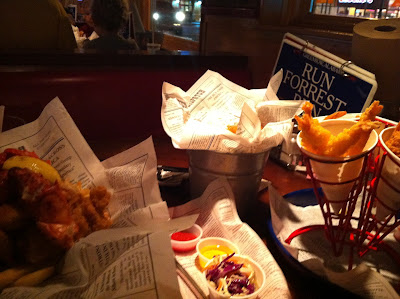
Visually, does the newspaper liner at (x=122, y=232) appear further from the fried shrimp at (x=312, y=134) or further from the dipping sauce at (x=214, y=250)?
the fried shrimp at (x=312, y=134)

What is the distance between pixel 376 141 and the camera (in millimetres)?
618

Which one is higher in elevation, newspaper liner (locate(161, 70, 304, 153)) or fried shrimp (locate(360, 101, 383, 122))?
fried shrimp (locate(360, 101, 383, 122))

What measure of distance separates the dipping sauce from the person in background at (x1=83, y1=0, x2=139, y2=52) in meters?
2.53

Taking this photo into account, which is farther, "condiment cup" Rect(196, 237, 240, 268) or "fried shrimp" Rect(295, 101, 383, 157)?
"condiment cup" Rect(196, 237, 240, 268)

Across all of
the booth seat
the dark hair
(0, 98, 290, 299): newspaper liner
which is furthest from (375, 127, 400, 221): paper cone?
the dark hair

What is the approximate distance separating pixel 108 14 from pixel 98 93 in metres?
1.52

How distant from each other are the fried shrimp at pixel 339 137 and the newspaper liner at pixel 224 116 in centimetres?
18

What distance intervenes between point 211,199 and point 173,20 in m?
8.69

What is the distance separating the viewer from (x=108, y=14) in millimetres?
2928

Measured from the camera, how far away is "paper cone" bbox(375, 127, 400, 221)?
577mm

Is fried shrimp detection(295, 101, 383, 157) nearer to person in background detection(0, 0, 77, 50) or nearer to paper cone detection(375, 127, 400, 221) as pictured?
paper cone detection(375, 127, 400, 221)

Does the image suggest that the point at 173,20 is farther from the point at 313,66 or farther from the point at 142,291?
the point at 142,291

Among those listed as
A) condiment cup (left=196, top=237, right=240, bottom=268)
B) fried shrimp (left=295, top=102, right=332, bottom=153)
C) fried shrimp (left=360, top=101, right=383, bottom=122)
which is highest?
fried shrimp (left=360, top=101, right=383, bottom=122)

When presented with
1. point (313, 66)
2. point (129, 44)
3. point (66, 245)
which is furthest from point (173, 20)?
point (66, 245)
